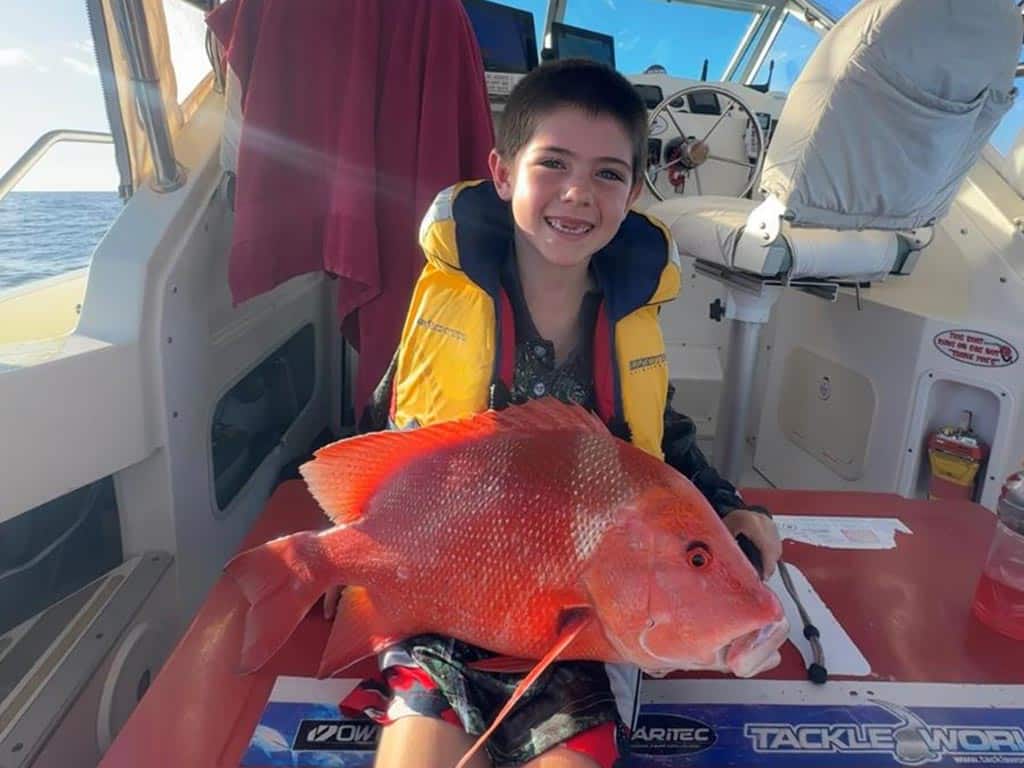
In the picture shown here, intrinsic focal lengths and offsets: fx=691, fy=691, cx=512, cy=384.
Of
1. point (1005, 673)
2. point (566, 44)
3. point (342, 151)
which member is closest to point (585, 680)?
point (1005, 673)

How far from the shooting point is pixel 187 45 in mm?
1914

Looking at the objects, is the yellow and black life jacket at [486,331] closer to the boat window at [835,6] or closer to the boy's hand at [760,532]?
the boy's hand at [760,532]

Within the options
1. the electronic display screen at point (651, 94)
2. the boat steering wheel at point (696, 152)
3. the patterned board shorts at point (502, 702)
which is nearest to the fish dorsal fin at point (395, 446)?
the patterned board shorts at point (502, 702)

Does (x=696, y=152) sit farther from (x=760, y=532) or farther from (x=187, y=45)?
(x=760, y=532)

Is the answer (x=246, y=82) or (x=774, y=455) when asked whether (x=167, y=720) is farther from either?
(x=774, y=455)

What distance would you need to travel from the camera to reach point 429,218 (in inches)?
53.4

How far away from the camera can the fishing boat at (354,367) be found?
1130 mm

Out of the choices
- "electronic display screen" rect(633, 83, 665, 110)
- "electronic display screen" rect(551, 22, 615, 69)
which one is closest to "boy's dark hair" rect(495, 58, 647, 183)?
"electronic display screen" rect(633, 83, 665, 110)

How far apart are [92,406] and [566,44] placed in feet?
11.3

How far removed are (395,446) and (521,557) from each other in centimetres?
27

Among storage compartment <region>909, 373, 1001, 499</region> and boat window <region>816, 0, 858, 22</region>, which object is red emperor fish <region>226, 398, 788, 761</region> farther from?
boat window <region>816, 0, 858, 22</region>

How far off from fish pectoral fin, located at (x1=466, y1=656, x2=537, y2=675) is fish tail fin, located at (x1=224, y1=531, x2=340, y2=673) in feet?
0.81

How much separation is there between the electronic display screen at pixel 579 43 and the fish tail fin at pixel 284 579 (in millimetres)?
3507

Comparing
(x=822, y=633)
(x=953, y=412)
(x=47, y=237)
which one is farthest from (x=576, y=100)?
(x=47, y=237)
